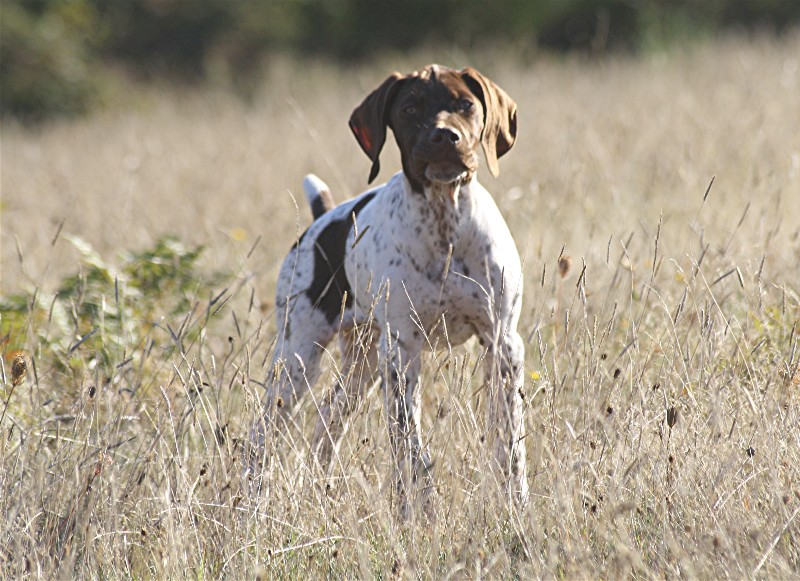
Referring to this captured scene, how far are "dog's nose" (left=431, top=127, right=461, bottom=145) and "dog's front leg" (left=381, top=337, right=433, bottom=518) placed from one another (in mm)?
674

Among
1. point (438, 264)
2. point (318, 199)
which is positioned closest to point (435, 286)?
point (438, 264)

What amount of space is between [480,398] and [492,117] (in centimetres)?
97

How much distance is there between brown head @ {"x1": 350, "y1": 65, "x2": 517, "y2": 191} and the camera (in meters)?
3.62

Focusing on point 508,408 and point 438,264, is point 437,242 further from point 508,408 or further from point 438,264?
point 508,408

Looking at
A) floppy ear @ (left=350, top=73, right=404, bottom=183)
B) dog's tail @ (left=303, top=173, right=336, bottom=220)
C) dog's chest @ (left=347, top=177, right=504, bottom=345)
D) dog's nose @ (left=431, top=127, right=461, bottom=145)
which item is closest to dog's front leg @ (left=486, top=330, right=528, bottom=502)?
dog's chest @ (left=347, top=177, right=504, bottom=345)

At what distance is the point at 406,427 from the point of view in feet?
11.0

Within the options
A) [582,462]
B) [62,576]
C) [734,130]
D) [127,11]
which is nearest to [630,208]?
[734,130]

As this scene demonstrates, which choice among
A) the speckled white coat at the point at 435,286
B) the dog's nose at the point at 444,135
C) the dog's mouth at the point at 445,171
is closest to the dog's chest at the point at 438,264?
the speckled white coat at the point at 435,286

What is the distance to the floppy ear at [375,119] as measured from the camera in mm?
3889

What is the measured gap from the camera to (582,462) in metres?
2.99

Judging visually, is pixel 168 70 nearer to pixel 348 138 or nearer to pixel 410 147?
pixel 348 138

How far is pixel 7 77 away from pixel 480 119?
1566 centimetres

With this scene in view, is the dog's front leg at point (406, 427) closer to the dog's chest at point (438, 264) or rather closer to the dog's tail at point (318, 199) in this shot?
the dog's chest at point (438, 264)

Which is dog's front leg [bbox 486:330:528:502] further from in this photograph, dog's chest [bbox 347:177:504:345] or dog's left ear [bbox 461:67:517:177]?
dog's left ear [bbox 461:67:517:177]
